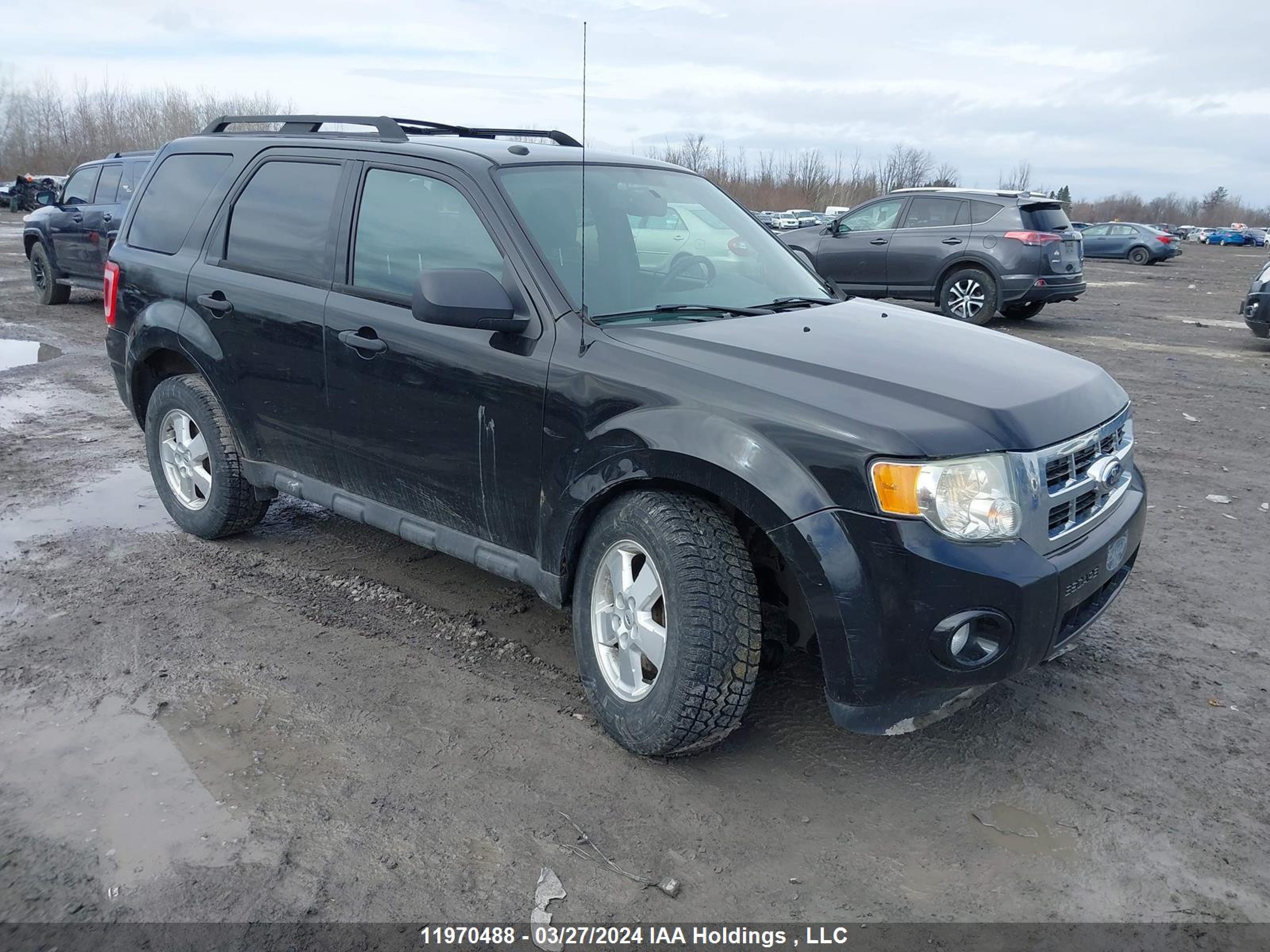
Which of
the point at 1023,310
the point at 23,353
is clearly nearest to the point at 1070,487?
the point at 23,353

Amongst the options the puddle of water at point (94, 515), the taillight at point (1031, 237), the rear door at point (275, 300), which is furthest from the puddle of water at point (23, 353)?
the taillight at point (1031, 237)

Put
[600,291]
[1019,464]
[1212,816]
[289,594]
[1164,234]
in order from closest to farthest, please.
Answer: [1019,464] → [1212,816] → [600,291] → [289,594] → [1164,234]

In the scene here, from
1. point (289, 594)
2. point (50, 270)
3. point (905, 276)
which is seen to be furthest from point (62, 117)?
point (289, 594)

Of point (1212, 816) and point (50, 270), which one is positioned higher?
point (50, 270)

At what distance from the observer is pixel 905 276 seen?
44.9ft

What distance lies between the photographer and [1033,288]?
13.0 metres

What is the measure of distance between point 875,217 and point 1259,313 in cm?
499

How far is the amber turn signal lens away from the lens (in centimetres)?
267

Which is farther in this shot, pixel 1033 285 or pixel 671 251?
pixel 1033 285

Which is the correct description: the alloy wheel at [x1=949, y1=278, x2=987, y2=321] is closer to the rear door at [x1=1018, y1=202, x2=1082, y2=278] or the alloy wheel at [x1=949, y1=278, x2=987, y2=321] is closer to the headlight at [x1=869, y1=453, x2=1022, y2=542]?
the rear door at [x1=1018, y1=202, x2=1082, y2=278]

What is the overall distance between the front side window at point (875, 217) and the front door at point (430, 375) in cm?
1116

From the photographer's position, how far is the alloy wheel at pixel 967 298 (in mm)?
13328

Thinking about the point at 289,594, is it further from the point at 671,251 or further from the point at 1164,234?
the point at 1164,234

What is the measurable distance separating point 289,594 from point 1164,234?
38275 mm
